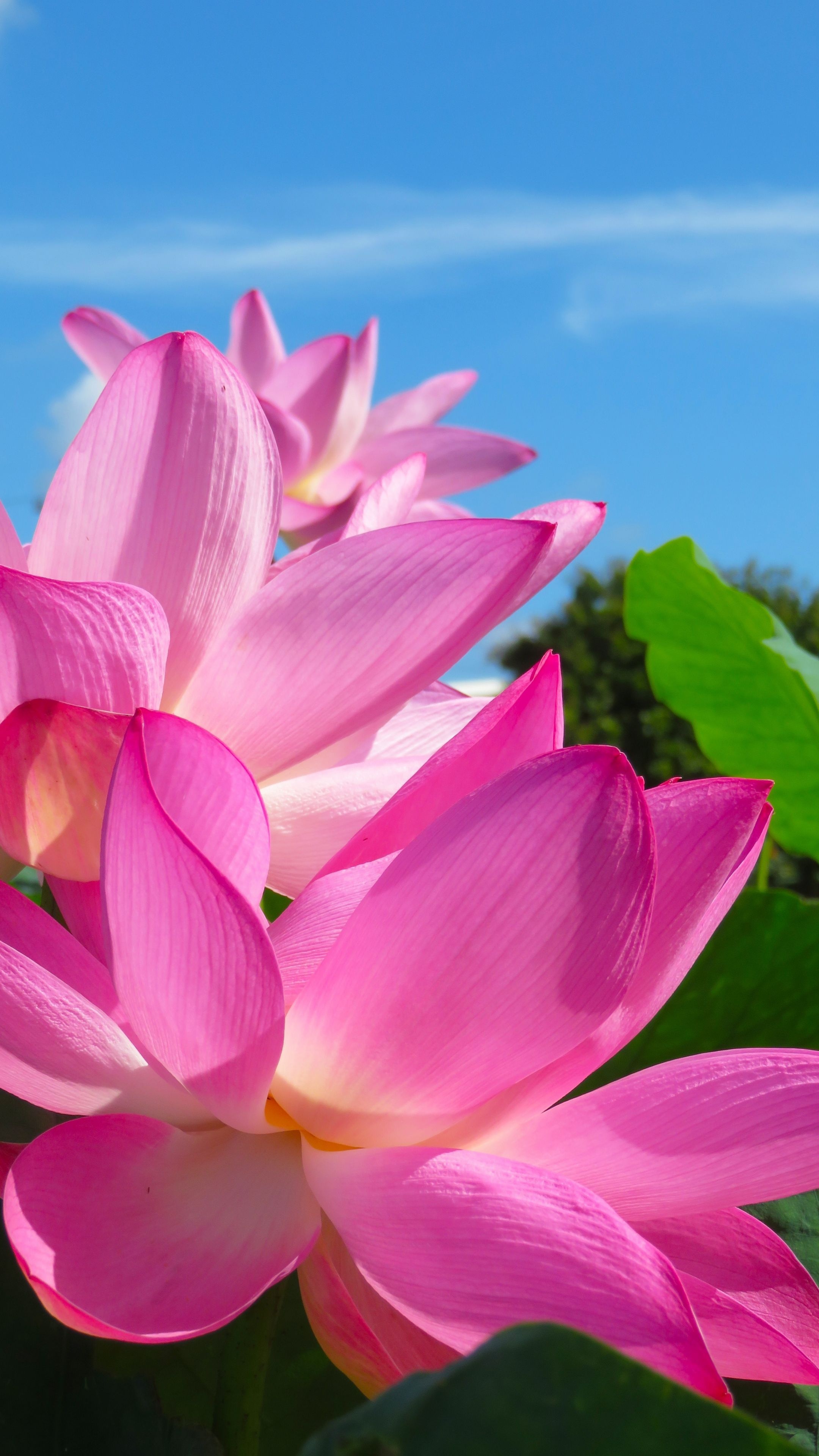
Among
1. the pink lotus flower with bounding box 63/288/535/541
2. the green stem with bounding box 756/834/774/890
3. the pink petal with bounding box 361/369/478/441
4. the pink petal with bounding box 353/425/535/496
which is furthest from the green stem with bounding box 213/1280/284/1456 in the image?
the pink petal with bounding box 361/369/478/441

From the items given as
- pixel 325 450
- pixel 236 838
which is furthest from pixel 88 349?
pixel 236 838

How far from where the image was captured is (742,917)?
0.55 metres

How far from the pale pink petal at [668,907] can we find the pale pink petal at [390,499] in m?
0.14

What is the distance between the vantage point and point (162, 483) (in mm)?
317

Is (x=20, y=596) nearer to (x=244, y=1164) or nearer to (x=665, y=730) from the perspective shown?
(x=244, y=1164)

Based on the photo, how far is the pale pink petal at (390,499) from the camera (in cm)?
37

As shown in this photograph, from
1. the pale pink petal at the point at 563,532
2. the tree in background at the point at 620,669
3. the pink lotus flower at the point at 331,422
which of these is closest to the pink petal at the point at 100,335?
the pink lotus flower at the point at 331,422

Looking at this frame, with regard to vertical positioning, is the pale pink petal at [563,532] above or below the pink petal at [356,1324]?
above

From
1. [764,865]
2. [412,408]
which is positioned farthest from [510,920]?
[412,408]

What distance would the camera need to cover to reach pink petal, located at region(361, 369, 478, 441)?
54.0 inches

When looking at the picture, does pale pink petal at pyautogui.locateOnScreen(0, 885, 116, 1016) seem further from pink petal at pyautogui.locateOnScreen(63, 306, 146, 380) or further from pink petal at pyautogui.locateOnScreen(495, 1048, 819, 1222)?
pink petal at pyautogui.locateOnScreen(63, 306, 146, 380)

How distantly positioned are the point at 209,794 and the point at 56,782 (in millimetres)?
63

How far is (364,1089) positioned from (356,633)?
0.12 metres

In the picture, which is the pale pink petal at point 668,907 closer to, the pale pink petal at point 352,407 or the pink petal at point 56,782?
the pink petal at point 56,782
